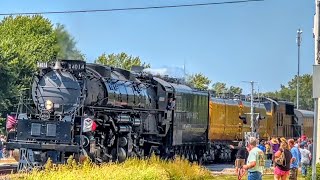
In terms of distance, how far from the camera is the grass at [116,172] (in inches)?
551

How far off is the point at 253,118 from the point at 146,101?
52.0 ft

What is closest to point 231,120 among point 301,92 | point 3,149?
point 3,149

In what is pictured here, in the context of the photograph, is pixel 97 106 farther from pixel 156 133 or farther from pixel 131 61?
pixel 131 61

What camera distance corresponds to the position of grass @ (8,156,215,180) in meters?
14.0

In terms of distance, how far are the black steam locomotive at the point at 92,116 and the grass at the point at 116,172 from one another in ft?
10.8

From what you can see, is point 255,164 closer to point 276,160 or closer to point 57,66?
point 276,160

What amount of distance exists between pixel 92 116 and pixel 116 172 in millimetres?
7683

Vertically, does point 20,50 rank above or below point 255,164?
above

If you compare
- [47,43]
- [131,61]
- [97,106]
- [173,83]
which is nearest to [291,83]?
[131,61]

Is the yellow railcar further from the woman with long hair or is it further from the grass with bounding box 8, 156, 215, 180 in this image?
the woman with long hair

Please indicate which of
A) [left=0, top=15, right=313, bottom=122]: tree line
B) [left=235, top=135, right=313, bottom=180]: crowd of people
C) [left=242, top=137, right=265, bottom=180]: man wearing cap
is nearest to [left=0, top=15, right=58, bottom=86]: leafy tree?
[left=0, top=15, right=313, bottom=122]: tree line

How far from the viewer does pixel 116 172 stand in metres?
15.9

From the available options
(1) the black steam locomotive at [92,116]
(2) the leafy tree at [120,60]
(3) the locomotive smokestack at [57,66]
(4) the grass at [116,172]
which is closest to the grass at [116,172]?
(4) the grass at [116,172]

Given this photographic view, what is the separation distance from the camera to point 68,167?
16094 millimetres
